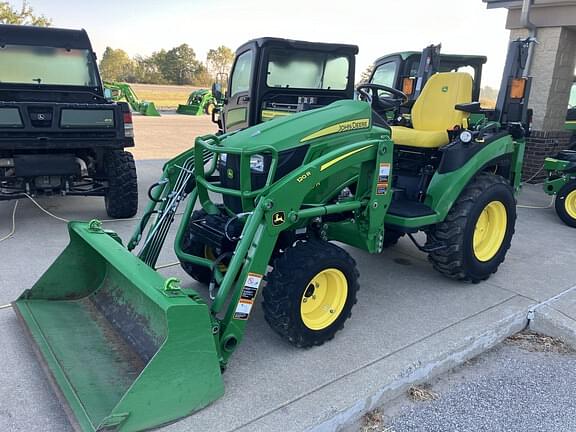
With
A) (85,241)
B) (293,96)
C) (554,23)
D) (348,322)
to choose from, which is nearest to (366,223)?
(348,322)

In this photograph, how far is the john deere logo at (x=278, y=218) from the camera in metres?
2.66

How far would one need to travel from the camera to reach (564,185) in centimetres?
607

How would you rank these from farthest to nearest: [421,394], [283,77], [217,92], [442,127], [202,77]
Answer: [202,77] → [217,92] → [283,77] → [442,127] → [421,394]

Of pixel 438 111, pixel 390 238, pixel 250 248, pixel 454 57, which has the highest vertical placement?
pixel 454 57

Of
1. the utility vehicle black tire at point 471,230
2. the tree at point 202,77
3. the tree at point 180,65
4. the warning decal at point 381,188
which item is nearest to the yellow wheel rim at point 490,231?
the utility vehicle black tire at point 471,230

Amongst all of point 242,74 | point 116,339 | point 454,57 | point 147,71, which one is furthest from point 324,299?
A: point 147,71

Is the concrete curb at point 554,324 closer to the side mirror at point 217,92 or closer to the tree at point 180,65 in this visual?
the side mirror at point 217,92

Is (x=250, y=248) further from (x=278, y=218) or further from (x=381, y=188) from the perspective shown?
(x=381, y=188)

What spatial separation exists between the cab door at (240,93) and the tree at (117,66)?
4706cm

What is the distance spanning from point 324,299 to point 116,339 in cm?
122

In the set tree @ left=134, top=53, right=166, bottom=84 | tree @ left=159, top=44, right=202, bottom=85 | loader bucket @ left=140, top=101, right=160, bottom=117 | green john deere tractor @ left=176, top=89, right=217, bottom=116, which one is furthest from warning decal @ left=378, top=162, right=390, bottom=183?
tree @ left=159, top=44, right=202, bottom=85

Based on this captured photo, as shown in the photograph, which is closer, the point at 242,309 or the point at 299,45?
the point at 242,309

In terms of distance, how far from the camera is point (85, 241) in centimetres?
311

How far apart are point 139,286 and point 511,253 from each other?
3.73m
